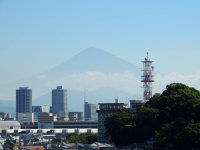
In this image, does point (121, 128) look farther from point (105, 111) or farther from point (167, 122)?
point (105, 111)

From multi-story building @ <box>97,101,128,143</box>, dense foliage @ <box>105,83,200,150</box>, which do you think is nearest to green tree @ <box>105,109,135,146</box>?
dense foliage @ <box>105,83,200,150</box>

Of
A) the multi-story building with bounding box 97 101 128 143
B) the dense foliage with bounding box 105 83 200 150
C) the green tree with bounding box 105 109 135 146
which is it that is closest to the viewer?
the dense foliage with bounding box 105 83 200 150

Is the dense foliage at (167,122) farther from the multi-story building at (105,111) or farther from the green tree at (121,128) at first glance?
the multi-story building at (105,111)

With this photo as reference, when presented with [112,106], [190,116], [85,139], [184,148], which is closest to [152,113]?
[190,116]

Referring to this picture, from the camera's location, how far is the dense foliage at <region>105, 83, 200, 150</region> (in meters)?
109

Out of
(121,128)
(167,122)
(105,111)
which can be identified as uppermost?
(105,111)

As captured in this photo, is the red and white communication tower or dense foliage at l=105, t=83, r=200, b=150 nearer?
dense foliage at l=105, t=83, r=200, b=150

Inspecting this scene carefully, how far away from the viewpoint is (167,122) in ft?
415

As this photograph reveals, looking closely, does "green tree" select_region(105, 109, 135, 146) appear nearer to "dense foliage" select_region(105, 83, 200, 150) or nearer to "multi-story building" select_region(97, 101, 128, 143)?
"dense foliage" select_region(105, 83, 200, 150)

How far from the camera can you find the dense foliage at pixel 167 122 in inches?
4284

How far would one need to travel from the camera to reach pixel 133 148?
143 meters

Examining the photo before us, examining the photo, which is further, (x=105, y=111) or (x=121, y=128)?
(x=105, y=111)

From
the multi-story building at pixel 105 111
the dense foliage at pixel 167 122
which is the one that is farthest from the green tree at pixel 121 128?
the multi-story building at pixel 105 111

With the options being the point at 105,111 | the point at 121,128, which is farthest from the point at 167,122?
the point at 105,111
